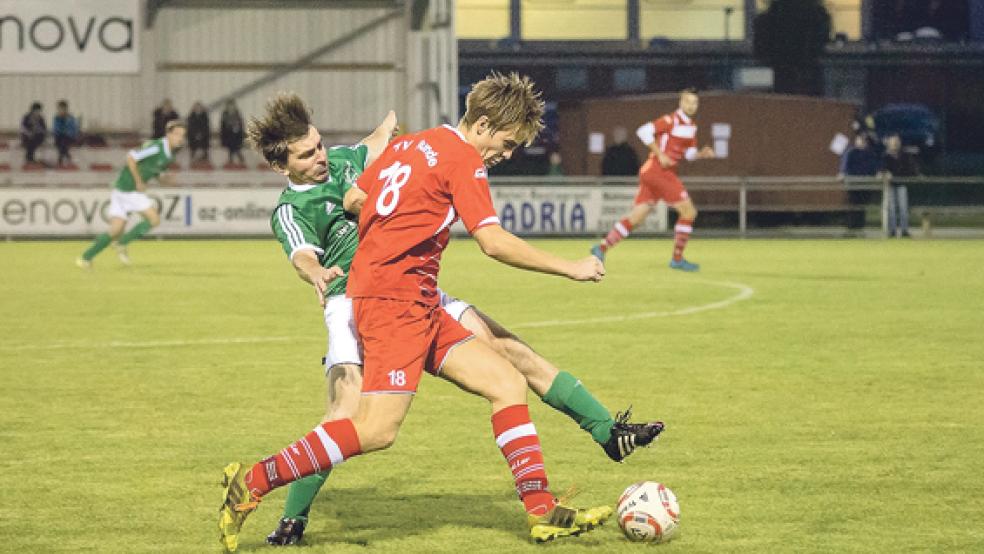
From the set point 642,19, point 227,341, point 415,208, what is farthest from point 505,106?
point 642,19

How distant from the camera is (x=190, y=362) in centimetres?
1234

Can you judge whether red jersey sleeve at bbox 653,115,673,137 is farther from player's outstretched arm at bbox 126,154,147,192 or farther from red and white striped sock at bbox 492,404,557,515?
red and white striped sock at bbox 492,404,557,515

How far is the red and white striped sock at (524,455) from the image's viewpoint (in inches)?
244

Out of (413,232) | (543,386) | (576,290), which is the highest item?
(413,232)

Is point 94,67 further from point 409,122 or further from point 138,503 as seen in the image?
point 138,503

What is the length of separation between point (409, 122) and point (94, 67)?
721 cm

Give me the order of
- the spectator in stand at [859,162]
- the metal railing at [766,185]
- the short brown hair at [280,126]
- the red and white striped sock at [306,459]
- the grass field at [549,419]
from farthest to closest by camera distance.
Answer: the spectator in stand at [859,162]
the metal railing at [766,185]
the grass field at [549,419]
the short brown hair at [280,126]
the red and white striped sock at [306,459]

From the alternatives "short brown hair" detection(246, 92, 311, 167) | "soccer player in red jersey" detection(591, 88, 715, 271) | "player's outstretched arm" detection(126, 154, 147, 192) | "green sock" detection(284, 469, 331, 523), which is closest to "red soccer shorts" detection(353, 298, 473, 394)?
"green sock" detection(284, 469, 331, 523)

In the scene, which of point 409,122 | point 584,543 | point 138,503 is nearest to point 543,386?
point 584,543

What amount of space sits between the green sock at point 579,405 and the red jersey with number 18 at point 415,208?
2.58ft

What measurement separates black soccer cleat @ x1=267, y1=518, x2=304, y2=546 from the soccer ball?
1.20 m

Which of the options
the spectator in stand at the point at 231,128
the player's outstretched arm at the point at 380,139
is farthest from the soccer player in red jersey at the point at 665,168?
the spectator in stand at the point at 231,128

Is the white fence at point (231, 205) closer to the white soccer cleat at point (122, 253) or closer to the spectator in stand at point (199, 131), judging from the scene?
the spectator in stand at point (199, 131)

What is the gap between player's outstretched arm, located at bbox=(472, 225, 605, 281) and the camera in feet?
19.2
